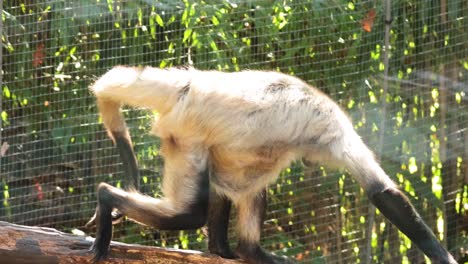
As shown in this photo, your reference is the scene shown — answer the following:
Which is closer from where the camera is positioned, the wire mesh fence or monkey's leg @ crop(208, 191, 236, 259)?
monkey's leg @ crop(208, 191, 236, 259)

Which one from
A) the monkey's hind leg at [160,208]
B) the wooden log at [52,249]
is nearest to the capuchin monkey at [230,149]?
the monkey's hind leg at [160,208]

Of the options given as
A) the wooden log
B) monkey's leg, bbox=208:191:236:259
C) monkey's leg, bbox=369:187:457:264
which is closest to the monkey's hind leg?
the wooden log

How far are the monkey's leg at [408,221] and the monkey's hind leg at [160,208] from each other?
947 millimetres

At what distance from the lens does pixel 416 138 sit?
7.63m

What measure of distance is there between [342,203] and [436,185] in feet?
2.93

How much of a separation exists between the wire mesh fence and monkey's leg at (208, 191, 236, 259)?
77.8 inches

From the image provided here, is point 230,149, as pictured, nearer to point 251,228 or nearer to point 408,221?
point 251,228

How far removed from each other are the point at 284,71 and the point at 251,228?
2.59 m

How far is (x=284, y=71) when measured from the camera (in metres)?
7.49

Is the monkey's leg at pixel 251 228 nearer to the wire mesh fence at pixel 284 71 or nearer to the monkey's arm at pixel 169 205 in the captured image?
the monkey's arm at pixel 169 205

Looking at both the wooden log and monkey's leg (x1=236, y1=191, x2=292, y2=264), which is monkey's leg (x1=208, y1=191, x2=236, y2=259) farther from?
the wooden log

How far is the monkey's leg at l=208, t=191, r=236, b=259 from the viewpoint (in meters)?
5.14

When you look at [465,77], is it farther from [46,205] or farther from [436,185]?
[46,205]

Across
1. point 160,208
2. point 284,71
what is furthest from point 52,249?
point 284,71
